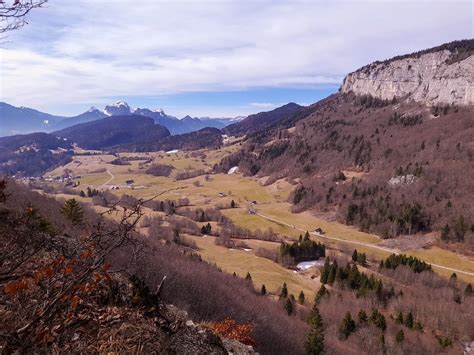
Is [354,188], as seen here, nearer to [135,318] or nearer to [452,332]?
[452,332]

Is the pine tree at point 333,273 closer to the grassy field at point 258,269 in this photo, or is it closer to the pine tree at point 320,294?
the grassy field at point 258,269

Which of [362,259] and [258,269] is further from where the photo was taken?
[362,259]

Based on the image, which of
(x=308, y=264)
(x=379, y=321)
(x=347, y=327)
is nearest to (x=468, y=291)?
(x=379, y=321)

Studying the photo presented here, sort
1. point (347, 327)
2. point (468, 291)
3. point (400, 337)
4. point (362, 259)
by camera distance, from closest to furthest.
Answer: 1. point (400, 337)
2. point (347, 327)
3. point (468, 291)
4. point (362, 259)

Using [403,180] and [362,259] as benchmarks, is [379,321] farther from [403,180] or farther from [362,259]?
[403,180]

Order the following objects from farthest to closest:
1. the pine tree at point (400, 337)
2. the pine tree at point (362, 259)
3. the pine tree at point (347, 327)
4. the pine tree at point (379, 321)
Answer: the pine tree at point (362, 259)
the pine tree at point (379, 321)
the pine tree at point (347, 327)
the pine tree at point (400, 337)

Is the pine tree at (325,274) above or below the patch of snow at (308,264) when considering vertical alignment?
above

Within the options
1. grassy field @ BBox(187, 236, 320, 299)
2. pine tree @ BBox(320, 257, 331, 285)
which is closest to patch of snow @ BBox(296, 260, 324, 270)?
grassy field @ BBox(187, 236, 320, 299)

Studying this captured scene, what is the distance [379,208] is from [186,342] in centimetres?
17383

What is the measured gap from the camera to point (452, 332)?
252 ft

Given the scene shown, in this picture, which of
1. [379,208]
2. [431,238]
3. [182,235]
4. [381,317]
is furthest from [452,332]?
[379,208]

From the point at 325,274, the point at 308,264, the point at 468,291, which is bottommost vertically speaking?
the point at 308,264

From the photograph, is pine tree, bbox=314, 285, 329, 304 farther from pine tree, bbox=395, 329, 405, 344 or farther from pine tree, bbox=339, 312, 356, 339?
pine tree, bbox=395, 329, 405, 344

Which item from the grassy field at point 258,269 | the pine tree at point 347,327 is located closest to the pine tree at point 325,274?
the grassy field at point 258,269
